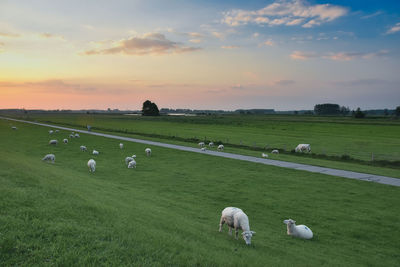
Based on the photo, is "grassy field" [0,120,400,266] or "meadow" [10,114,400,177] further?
"meadow" [10,114,400,177]

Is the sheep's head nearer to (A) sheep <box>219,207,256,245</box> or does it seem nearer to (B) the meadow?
(A) sheep <box>219,207,256,245</box>

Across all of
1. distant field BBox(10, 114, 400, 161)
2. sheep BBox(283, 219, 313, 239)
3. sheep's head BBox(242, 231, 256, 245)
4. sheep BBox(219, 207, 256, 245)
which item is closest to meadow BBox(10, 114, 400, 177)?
distant field BBox(10, 114, 400, 161)

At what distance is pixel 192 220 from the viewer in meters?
14.3

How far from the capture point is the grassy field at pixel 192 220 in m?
7.93

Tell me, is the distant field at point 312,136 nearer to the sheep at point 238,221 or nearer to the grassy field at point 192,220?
the grassy field at point 192,220

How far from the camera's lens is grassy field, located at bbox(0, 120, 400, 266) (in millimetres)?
7934

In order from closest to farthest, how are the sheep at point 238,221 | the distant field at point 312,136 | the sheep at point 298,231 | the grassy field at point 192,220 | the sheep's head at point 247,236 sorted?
the grassy field at point 192,220 → the sheep's head at point 247,236 → the sheep at point 238,221 → the sheep at point 298,231 → the distant field at point 312,136

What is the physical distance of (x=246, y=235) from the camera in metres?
11.3

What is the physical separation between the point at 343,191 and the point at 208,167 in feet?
48.0

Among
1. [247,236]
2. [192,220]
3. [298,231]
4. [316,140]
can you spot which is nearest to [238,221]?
[247,236]

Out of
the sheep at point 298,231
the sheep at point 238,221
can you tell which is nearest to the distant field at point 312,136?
the sheep at point 298,231

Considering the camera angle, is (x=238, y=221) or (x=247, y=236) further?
(x=238, y=221)

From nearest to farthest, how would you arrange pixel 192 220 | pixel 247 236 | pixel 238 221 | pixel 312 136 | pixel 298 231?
1. pixel 247 236
2. pixel 238 221
3. pixel 298 231
4. pixel 192 220
5. pixel 312 136

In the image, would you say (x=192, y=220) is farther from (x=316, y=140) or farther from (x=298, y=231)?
(x=316, y=140)
